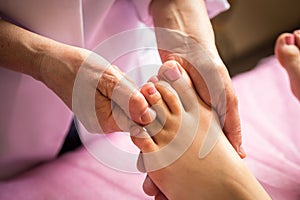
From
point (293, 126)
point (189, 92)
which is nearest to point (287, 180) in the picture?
point (293, 126)

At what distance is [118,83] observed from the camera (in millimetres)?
684

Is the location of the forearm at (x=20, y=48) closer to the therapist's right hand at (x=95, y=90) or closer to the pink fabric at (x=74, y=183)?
the therapist's right hand at (x=95, y=90)

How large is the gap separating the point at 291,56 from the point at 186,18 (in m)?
0.28

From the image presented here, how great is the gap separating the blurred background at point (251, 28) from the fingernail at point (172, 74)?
2.97 ft

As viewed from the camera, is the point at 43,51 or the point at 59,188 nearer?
the point at 43,51

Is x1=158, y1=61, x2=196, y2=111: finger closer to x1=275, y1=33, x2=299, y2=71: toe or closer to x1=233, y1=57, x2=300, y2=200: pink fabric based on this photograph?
x1=233, y1=57, x2=300, y2=200: pink fabric

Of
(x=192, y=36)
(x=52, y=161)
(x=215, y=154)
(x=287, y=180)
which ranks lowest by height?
(x=52, y=161)

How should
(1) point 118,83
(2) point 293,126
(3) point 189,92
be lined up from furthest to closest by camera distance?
(2) point 293,126 < (3) point 189,92 < (1) point 118,83

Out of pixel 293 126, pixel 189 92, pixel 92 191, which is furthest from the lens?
pixel 293 126

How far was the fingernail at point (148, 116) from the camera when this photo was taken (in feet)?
2.34

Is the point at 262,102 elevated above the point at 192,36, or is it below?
below

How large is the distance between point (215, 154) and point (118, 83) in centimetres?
20

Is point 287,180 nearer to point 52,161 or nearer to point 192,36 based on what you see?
point 192,36

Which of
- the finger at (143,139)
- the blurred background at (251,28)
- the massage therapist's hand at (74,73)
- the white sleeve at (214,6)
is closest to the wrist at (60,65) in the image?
the massage therapist's hand at (74,73)
